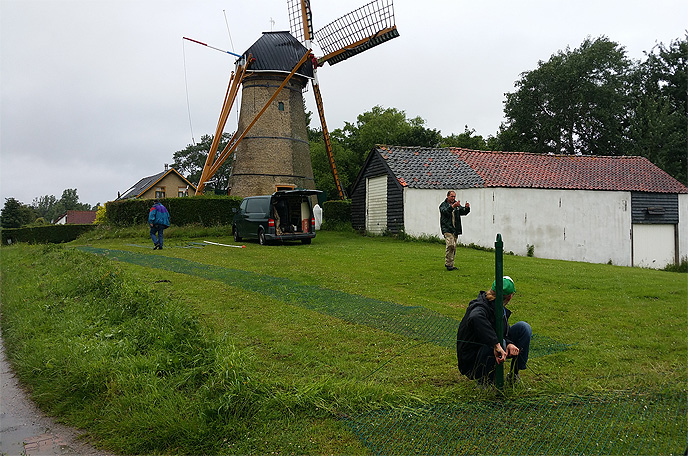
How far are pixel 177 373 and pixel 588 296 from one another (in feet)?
24.9

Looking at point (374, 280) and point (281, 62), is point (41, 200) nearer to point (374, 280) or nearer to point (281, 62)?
point (281, 62)

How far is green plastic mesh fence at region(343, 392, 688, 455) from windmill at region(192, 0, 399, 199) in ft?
82.4

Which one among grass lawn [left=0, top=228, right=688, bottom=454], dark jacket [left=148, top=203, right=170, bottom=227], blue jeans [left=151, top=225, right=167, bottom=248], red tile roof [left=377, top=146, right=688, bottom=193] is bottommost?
grass lawn [left=0, top=228, right=688, bottom=454]

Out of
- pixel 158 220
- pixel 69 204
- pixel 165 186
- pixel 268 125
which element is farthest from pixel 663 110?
pixel 69 204

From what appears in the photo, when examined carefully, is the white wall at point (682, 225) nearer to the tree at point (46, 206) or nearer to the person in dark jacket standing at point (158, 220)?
the person in dark jacket standing at point (158, 220)

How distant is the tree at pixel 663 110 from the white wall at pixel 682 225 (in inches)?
680

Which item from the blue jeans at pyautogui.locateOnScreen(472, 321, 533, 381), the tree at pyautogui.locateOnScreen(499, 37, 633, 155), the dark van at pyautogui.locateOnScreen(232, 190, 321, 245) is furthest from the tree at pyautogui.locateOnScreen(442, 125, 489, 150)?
the blue jeans at pyautogui.locateOnScreen(472, 321, 533, 381)

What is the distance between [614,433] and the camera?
4.01 meters

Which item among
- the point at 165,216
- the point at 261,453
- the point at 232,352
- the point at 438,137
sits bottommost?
the point at 261,453

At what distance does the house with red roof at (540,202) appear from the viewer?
21250 mm

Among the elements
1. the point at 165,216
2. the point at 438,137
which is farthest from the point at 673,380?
the point at 438,137

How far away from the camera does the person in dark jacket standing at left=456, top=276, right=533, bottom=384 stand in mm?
4645

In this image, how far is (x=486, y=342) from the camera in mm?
4652

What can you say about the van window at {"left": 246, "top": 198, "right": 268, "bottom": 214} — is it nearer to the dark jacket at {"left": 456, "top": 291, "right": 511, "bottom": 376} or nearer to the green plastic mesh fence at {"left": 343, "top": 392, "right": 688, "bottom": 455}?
the dark jacket at {"left": 456, "top": 291, "right": 511, "bottom": 376}
